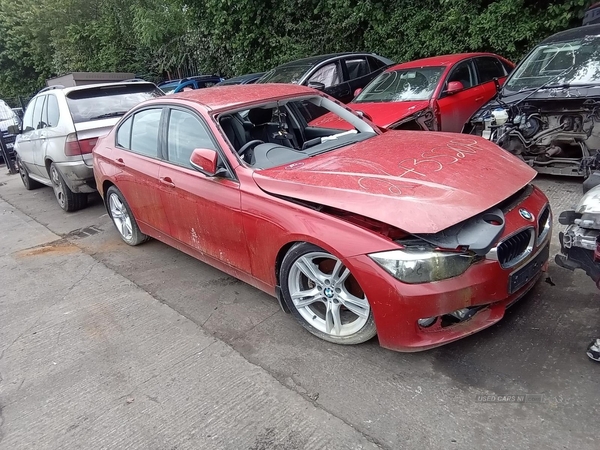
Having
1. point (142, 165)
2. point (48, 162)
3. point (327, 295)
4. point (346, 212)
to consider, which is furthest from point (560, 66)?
point (48, 162)

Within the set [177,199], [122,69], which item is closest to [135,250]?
[177,199]

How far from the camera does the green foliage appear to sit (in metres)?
9.22

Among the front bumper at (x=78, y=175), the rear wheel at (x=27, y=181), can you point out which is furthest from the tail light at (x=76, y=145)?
the rear wheel at (x=27, y=181)

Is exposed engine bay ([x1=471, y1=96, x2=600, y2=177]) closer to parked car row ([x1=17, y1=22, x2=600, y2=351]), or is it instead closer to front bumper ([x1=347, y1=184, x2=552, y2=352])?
parked car row ([x1=17, y1=22, x2=600, y2=351])

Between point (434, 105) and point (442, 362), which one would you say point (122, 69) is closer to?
point (434, 105)

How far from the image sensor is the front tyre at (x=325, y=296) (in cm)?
290

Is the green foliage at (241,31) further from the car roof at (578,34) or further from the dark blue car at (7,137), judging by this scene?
the dark blue car at (7,137)

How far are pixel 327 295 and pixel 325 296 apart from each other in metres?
0.02

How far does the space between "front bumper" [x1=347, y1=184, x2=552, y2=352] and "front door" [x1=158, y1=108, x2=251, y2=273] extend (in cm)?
115

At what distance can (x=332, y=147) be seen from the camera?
381cm

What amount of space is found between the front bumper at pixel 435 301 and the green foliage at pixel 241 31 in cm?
783

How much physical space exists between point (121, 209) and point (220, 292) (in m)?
1.97

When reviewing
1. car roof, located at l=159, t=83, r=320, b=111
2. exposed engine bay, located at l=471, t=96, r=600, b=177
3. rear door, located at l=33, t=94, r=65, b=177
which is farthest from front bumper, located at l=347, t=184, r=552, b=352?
rear door, located at l=33, t=94, r=65, b=177

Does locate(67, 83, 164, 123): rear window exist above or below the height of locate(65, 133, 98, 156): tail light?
above
